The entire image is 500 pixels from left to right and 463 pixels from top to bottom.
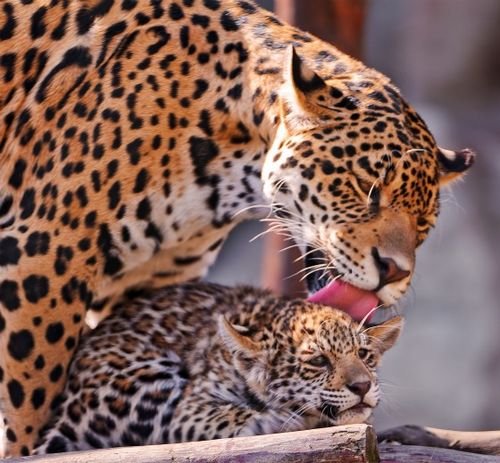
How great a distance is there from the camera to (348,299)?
670cm

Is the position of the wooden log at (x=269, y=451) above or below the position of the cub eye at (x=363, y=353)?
above

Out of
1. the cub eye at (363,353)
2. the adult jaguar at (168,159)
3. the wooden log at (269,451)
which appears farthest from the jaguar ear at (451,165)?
the wooden log at (269,451)

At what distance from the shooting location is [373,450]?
16.9 feet

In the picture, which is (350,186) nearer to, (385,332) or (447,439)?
(385,332)

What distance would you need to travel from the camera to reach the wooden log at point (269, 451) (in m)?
5.09

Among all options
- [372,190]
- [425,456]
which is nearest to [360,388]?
[425,456]

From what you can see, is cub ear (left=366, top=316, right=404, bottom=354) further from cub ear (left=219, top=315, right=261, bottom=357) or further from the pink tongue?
cub ear (left=219, top=315, right=261, bottom=357)

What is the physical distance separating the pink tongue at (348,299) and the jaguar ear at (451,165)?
80cm

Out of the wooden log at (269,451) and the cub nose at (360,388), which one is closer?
the wooden log at (269,451)

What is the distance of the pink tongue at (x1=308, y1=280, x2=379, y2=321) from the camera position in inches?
263

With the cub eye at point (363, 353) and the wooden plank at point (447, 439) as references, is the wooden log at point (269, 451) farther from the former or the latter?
the wooden plank at point (447, 439)

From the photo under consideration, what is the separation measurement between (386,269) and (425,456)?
97 centimetres

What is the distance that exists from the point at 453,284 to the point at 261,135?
8977 mm

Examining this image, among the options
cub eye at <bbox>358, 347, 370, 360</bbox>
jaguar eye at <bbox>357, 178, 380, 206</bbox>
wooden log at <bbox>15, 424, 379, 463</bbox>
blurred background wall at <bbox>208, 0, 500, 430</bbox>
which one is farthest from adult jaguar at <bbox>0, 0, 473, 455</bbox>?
blurred background wall at <bbox>208, 0, 500, 430</bbox>
